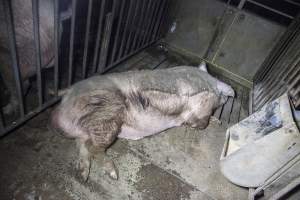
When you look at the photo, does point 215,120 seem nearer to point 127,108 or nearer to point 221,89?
point 221,89

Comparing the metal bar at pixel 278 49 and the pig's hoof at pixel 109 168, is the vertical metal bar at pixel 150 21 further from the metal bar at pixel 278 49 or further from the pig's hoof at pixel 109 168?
the pig's hoof at pixel 109 168

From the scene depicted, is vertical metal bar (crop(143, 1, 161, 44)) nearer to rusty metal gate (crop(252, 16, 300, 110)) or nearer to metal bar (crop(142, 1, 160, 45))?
A: metal bar (crop(142, 1, 160, 45))

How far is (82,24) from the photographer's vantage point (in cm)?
410

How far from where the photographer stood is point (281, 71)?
358 cm

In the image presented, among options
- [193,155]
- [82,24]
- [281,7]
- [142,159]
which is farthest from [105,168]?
[281,7]

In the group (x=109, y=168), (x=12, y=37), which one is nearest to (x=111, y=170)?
(x=109, y=168)

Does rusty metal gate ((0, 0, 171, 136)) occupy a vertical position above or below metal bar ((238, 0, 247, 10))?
below

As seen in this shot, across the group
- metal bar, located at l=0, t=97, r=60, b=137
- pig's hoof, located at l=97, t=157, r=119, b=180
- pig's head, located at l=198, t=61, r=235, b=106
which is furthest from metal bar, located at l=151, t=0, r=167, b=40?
pig's hoof, located at l=97, t=157, r=119, b=180

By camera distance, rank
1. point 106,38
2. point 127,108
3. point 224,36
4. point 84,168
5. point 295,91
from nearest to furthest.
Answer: point 84,168 → point 127,108 → point 295,91 → point 106,38 → point 224,36

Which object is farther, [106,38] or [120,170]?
[106,38]

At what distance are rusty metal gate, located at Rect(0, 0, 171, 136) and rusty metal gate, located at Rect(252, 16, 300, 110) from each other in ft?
6.86

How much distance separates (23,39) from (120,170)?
1628mm

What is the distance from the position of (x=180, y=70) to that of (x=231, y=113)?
3.76 ft

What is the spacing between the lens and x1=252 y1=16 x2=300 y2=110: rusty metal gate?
3.20 meters
